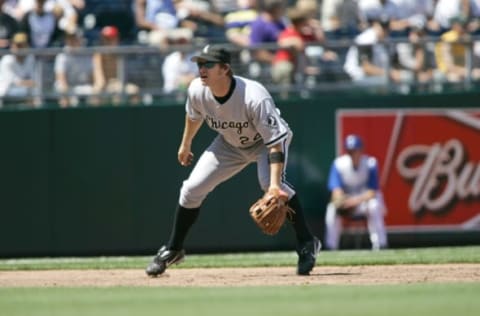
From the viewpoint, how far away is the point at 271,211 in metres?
9.80

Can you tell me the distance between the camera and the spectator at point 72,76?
14.3 metres

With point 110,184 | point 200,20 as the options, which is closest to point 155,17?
point 200,20

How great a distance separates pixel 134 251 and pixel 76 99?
6.41 ft

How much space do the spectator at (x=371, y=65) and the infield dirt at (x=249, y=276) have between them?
4204 mm

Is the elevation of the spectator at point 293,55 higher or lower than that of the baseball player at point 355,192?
higher

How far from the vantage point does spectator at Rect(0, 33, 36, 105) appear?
565 inches

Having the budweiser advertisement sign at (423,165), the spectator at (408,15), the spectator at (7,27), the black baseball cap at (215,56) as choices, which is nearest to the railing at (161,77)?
the budweiser advertisement sign at (423,165)

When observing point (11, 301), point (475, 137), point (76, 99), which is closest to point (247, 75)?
point (76, 99)

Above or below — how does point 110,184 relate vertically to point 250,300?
below

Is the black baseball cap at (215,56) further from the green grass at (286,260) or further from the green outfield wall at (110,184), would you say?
the green outfield wall at (110,184)

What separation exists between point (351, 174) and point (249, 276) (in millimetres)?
4984

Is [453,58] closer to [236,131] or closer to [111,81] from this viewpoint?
[111,81]

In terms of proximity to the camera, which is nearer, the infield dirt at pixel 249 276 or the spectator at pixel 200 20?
the infield dirt at pixel 249 276

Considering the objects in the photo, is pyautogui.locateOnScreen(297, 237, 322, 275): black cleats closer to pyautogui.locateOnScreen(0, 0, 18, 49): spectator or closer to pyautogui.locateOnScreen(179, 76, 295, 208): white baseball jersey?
pyautogui.locateOnScreen(179, 76, 295, 208): white baseball jersey
